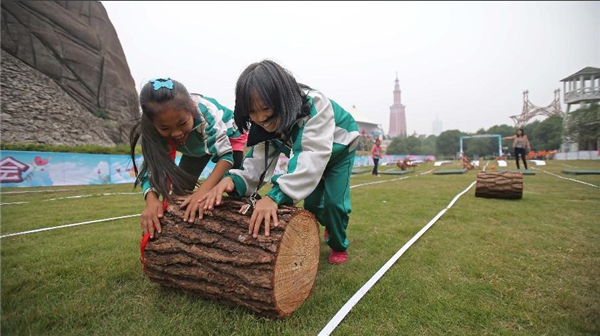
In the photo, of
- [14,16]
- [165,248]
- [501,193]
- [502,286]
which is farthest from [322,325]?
[14,16]

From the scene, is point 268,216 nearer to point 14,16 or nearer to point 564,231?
point 564,231

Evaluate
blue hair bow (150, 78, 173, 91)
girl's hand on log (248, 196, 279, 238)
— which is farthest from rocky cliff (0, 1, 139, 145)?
girl's hand on log (248, 196, 279, 238)

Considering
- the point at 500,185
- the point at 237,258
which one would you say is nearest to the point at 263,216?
the point at 237,258

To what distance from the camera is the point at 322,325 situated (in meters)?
1.42

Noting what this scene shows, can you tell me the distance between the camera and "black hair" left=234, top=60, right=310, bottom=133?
1.63 m

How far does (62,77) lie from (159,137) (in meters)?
26.8

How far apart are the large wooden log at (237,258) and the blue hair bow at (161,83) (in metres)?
0.73

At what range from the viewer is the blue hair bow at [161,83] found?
5.95ft

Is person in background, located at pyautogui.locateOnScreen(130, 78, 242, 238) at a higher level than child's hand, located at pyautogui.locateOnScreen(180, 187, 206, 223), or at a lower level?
higher

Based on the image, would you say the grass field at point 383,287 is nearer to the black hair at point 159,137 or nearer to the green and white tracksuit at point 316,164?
the green and white tracksuit at point 316,164

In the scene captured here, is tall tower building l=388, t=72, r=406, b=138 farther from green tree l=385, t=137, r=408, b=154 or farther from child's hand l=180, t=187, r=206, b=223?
child's hand l=180, t=187, r=206, b=223

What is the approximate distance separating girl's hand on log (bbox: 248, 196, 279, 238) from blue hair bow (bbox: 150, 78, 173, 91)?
969mm

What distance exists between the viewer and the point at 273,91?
164 centimetres

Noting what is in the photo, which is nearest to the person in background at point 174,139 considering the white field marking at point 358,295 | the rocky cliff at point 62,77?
the white field marking at point 358,295
